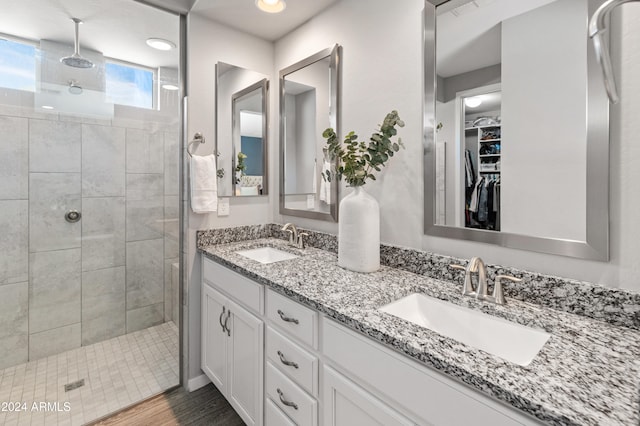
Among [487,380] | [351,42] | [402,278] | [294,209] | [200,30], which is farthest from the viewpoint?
[294,209]

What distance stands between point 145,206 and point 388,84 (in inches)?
73.8

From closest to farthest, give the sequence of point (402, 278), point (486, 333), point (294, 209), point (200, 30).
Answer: point (486, 333), point (402, 278), point (200, 30), point (294, 209)

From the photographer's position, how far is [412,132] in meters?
1.45

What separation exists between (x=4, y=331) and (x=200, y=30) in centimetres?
229

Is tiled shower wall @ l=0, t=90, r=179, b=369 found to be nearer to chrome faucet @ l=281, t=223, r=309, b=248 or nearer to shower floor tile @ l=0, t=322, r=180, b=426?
shower floor tile @ l=0, t=322, r=180, b=426

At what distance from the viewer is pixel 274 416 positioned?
1331 millimetres

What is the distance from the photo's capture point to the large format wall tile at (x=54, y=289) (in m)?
2.11

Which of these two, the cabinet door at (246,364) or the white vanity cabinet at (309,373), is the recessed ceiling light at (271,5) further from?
the cabinet door at (246,364)

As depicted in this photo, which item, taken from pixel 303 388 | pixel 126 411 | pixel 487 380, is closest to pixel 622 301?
pixel 487 380

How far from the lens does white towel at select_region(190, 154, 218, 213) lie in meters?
1.89

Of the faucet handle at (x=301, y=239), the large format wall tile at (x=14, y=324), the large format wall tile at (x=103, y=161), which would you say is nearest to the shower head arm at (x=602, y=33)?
the faucet handle at (x=301, y=239)

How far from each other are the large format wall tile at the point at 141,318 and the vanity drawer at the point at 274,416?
136 cm

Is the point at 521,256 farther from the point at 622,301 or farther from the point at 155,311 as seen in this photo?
the point at 155,311

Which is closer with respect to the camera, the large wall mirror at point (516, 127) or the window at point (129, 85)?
the large wall mirror at point (516, 127)
